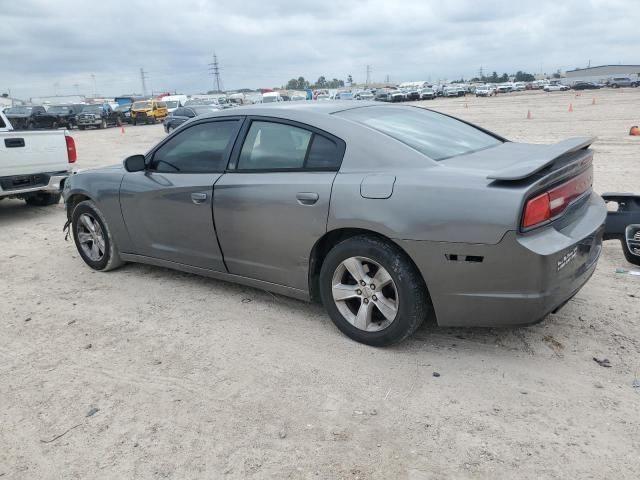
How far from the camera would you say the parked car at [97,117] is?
36625 mm

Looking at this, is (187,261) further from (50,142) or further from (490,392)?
(50,142)

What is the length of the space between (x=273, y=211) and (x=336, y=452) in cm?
176

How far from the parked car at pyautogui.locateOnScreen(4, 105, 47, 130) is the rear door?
3434 cm

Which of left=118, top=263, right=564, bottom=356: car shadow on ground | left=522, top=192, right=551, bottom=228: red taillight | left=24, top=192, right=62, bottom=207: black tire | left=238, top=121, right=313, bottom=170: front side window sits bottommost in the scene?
left=118, top=263, right=564, bottom=356: car shadow on ground

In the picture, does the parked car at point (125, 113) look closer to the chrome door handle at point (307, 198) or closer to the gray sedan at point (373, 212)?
the gray sedan at point (373, 212)

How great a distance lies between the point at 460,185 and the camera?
3.05m

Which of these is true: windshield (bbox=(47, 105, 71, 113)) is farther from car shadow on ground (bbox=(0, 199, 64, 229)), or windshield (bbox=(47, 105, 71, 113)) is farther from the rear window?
the rear window

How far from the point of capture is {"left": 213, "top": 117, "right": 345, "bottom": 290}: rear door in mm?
3619

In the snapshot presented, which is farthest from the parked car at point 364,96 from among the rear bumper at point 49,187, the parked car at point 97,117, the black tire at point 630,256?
the black tire at point 630,256

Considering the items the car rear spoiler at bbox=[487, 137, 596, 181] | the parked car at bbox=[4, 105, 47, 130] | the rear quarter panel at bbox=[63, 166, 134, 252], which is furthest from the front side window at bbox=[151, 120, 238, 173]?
the parked car at bbox=[4, 105, 47, 130]

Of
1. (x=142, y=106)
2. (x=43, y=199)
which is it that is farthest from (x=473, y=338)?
(x=142, y=106)

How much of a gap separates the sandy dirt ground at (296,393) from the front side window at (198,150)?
1.11m

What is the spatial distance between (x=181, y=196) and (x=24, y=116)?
37.2 metres

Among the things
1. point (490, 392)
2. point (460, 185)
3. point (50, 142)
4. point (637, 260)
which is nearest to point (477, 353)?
point (490, 392)
